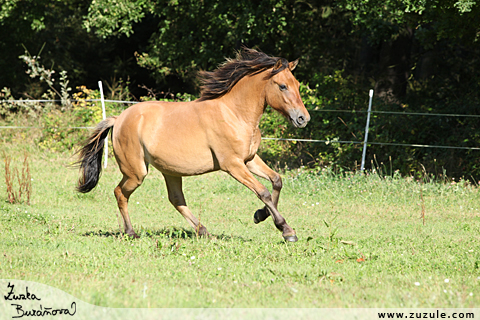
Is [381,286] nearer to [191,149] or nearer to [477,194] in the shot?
[191,149]

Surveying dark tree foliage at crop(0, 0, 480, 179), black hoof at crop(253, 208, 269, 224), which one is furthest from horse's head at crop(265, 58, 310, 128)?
dark tree foliage at crop(0, 0, 480, 179)

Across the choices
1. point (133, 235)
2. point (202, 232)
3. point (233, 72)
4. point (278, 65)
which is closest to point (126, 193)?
point (133, 235)

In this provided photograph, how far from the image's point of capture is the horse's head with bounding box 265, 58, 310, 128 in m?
5.97

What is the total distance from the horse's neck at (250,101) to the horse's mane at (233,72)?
12 centimetres

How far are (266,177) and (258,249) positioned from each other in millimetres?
1010

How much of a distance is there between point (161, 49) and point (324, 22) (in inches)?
240

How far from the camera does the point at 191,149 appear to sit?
630 centimetres

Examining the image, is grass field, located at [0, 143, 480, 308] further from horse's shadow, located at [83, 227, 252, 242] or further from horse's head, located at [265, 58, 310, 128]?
horse's head, located at [265, 58, 310, 128]

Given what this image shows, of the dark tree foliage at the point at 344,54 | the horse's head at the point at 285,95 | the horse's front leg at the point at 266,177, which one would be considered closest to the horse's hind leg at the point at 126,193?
the horse's front leg at the point at 266,177

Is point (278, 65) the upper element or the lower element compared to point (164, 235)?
upper

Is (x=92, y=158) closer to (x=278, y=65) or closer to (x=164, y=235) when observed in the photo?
(x=164, y=235)

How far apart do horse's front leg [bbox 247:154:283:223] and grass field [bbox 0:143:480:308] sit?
33 cm

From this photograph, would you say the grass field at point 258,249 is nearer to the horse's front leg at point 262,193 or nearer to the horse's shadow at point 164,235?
the horse's shadow at point 164,235

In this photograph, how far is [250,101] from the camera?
6285 millimetres
